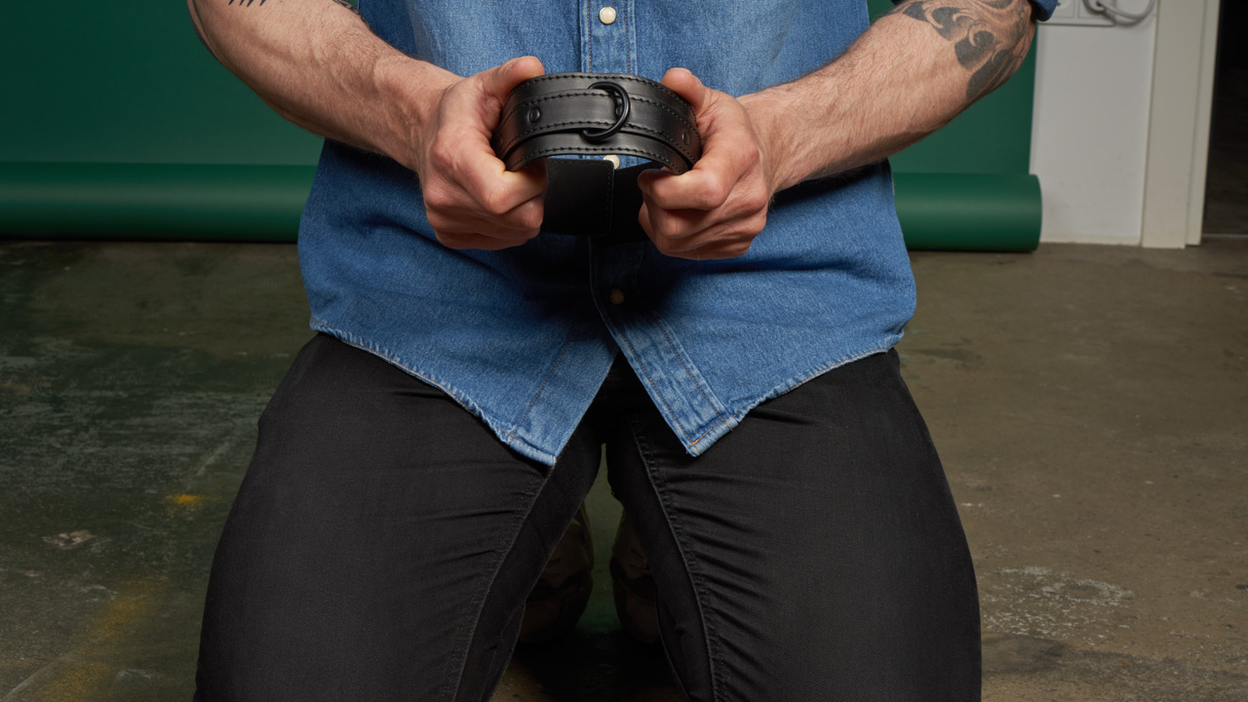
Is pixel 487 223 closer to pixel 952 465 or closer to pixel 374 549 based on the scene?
pixel 374 549

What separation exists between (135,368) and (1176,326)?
2.58 metres

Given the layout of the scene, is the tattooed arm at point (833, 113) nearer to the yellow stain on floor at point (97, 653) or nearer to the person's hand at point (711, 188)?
the person's hand at point (711, 188)

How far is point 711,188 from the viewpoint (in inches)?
28.8

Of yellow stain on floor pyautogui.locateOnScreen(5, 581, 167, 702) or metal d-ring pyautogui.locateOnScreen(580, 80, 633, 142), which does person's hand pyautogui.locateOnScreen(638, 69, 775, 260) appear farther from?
yellow stain on floor pyautogui.locateOnScreen(5, 581, 167, 702)

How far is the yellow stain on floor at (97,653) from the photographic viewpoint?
53.6 inches

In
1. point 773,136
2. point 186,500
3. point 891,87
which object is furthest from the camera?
point 186,500

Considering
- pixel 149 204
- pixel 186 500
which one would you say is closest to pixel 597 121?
pixel 186 500

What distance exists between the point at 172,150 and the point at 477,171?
377 cm

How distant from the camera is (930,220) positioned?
3.50 meters

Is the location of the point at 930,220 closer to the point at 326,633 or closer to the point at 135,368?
the point at 135,368

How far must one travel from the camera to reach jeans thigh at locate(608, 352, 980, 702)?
0.87 meters

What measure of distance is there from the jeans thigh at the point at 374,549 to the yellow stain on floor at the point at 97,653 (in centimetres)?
58

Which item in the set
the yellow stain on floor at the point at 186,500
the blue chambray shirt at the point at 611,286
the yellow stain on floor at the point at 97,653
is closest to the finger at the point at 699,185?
the blue chambray shirt at the point at 611,286

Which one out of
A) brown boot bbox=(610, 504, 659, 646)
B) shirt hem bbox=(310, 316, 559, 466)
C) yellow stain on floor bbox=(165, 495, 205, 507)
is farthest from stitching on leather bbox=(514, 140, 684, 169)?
yellow stain on floor bbox=(165, 495, 205, 507)
